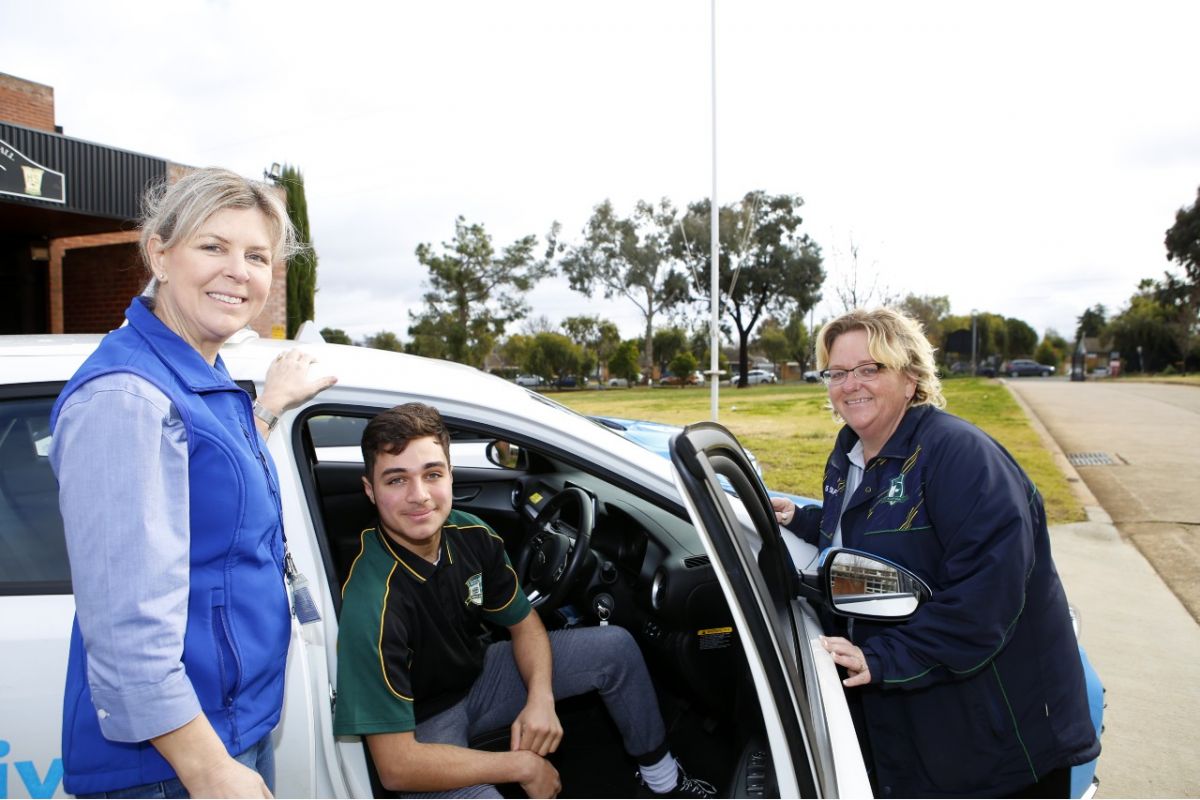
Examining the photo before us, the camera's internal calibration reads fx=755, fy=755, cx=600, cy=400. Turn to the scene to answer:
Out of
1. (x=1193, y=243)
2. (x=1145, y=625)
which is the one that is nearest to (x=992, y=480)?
(x=1145, y=625)

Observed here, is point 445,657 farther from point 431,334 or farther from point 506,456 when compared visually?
point 431,334

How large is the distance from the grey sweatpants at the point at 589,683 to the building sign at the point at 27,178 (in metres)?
11.2

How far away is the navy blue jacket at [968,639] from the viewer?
174cm

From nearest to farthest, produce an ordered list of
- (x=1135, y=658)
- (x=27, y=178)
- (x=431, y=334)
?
(x=1135, y=658) < (x=27, y=178) < (x=431, y=334)

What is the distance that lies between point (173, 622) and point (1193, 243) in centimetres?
6510

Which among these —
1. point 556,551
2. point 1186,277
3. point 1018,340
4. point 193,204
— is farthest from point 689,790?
point 1018,340

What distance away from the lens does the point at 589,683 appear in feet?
8.00

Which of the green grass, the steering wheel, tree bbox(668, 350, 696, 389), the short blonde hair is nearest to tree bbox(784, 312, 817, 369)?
tree bbox(668, 350, 696, 389)

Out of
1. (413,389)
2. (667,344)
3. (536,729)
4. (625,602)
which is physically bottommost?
(536,729)

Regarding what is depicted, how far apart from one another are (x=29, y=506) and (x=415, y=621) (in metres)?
0.94

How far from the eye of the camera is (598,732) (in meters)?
2.91

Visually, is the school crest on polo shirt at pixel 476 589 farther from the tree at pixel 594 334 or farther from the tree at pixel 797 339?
the tree at pixel 594 334

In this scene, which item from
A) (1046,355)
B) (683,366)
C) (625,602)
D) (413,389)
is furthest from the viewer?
(1046,355)

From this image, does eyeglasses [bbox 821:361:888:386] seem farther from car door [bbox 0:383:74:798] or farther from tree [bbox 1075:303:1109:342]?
tree [bbox 1075:303:1109:342]
